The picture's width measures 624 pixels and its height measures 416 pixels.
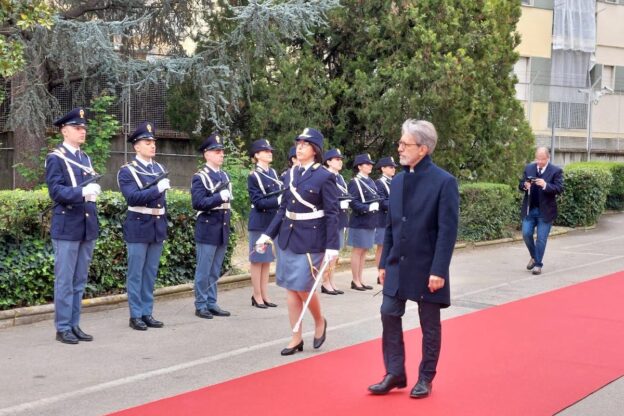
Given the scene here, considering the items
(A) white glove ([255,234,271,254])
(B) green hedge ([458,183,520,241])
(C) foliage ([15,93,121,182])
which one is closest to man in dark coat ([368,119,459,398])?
(A) white glove ([255,234,271,254])

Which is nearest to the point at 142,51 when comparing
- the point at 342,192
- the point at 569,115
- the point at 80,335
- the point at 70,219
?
the point at 342,192

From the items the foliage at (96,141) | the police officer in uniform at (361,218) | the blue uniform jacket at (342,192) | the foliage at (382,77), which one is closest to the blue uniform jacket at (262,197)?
the blue uniform jacket at (342,192)

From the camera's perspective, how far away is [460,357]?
7762 millimetres

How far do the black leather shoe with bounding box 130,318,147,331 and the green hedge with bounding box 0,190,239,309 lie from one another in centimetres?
112

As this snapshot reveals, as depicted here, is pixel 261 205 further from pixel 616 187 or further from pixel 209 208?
pixel 616 187

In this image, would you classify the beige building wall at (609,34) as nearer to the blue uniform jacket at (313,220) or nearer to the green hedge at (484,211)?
the green hedge at (484,211)

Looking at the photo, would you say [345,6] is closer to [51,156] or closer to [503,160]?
[503,160]

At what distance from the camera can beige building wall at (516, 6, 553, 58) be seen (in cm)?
3127

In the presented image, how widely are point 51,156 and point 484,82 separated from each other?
11.8m

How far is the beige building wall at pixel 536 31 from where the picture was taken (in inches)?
1231

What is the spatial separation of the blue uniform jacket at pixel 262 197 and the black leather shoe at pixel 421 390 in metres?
4.04

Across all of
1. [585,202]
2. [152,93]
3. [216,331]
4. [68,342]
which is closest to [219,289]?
[216,331]

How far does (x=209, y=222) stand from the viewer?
370 inches

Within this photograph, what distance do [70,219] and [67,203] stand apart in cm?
16
